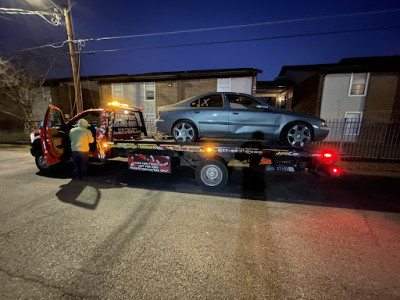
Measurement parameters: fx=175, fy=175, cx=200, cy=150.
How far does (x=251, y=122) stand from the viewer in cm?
464

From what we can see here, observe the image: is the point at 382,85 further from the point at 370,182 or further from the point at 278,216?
the point at 278,216

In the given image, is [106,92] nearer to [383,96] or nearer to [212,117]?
[212,117]

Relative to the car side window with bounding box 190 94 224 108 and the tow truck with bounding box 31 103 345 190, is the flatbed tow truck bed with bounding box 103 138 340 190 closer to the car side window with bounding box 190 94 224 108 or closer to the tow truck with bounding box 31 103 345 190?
the tow truck with bounding box 31 103 345 190

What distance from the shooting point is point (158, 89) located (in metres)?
15.0

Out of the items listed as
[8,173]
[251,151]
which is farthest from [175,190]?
[8,173]

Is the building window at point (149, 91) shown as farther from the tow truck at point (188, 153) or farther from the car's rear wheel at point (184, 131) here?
the car's rear wheel at point (184, 131)

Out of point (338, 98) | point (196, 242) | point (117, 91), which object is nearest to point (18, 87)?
point (117, 91)

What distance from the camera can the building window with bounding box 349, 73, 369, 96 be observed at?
40.2 feet

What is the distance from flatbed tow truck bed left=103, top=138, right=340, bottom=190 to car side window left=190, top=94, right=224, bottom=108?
1.15 m

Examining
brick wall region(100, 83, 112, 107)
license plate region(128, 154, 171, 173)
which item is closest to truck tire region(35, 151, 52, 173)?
license plate region(128, 154, 171, 173)

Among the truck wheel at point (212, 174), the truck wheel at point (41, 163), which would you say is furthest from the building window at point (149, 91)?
the truck wheel at point (212, 174)

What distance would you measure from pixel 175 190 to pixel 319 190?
3.89 meters

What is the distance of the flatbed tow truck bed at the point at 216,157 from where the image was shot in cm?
420

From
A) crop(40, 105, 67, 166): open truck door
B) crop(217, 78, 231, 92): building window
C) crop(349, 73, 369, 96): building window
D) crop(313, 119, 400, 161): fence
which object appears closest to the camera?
crop(40, 105, 67, 166): open truck door
